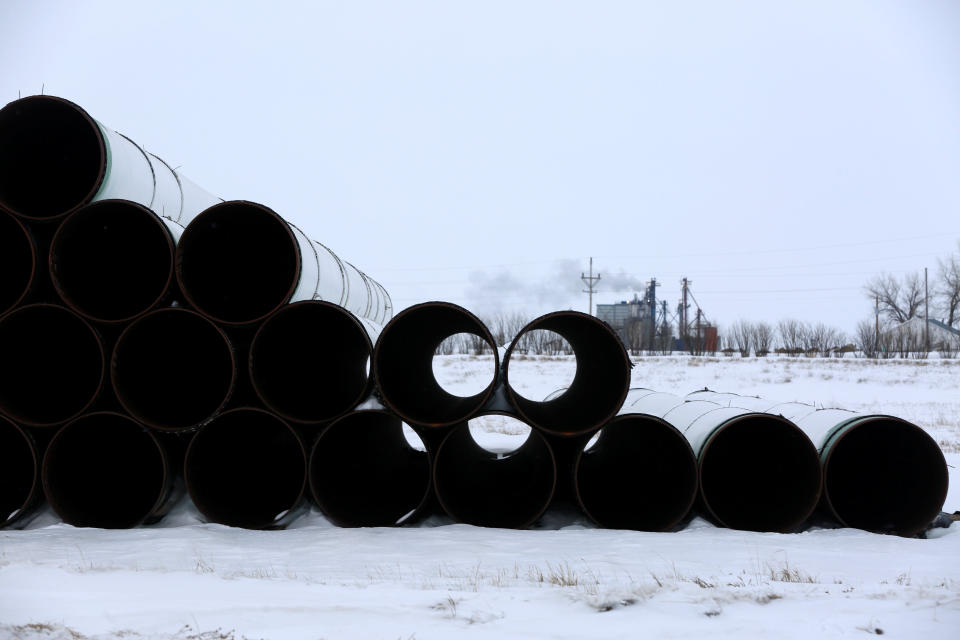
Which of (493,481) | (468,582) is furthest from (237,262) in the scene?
(468,582)

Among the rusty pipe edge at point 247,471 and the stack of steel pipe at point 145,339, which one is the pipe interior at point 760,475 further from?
the rusty pipe edge at point 247,471

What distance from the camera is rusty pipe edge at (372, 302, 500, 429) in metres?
5.11

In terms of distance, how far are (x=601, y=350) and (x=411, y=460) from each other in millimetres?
2699

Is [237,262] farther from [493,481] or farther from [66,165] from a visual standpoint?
[493,481]

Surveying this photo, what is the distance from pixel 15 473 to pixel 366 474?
3.34m

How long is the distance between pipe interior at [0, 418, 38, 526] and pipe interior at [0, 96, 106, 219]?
2096 millimetres

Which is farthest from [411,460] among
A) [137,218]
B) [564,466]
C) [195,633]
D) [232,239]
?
[195,633]

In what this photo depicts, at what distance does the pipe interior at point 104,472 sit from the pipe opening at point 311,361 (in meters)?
1.12

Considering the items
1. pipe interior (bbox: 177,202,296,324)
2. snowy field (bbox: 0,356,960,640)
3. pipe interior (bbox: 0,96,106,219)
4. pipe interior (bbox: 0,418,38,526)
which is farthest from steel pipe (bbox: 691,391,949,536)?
pipe interior (bbox: 0,418,38,526)

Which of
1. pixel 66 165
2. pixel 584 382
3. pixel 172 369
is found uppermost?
pixel 66 165

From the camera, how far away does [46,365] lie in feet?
19.1

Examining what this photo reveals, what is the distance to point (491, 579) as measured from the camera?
143 inches

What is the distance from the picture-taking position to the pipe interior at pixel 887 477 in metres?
5.26

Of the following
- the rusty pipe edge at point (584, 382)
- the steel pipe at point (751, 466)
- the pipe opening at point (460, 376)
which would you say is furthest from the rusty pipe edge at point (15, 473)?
the pipe opening at point (460, 376)
